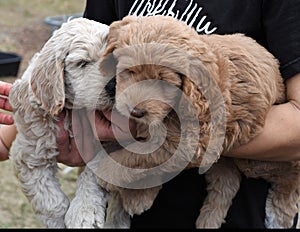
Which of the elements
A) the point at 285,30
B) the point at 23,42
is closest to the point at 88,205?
the point at 285,30

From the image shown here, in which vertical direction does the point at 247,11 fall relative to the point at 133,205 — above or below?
above

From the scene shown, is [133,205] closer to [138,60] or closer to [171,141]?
[171,141]

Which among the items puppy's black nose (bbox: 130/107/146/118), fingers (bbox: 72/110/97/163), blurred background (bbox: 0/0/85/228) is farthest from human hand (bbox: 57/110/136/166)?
blurred background (bbox: 0/0/85/228)

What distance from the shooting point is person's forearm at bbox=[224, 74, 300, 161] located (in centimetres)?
240

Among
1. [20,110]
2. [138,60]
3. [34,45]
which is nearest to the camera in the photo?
[138,60]

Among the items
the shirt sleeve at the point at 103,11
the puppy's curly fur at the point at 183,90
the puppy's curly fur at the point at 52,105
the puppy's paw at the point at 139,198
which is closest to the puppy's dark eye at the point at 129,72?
the puppy's curly fur at the point at 183,90

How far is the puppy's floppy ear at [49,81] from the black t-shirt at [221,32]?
14.6 inches

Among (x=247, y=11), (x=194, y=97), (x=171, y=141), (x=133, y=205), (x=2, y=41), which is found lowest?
(x=2, y=41)

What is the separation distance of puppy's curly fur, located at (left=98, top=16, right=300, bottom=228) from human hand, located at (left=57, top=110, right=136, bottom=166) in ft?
0.32

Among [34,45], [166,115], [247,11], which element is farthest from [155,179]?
[34,45]

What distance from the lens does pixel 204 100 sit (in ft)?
7.35

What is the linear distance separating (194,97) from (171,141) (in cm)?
19

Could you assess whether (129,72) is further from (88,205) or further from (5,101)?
(5,101)

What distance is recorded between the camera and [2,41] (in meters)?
9.70
